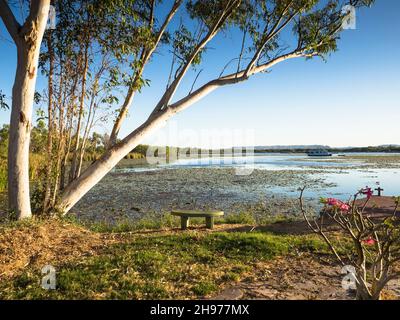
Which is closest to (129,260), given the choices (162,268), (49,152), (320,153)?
(162,268)

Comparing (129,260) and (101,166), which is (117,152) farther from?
(129,260)

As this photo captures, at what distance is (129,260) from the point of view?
166 inches

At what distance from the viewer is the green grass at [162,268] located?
3313mm

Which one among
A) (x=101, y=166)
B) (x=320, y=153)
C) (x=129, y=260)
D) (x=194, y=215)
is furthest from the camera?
(x=320, y=153)

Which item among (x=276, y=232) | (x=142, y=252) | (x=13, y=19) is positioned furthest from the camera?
(x=276, y=232)

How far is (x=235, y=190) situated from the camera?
51.9ft

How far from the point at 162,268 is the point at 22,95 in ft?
11.7

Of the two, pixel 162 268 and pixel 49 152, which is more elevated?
pixel 49 152

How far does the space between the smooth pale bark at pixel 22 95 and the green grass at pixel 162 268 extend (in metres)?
1.95

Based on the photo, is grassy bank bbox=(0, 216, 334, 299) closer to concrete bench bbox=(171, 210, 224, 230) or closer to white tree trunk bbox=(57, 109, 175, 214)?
white tree trunk bbox=(57, 109, 175, 214)

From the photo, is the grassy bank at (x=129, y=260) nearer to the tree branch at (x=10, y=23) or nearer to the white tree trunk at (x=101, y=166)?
the white tree trunk at (x=101, y=166)

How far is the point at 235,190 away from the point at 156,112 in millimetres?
9327
